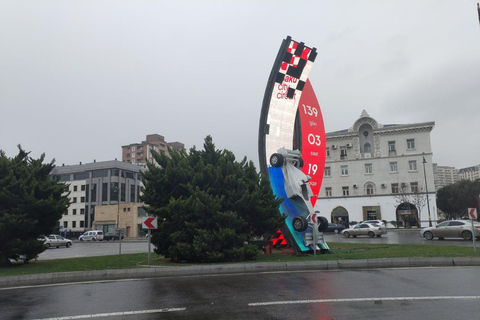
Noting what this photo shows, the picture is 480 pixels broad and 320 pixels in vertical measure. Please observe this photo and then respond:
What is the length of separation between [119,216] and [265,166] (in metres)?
59.8

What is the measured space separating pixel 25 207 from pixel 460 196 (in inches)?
2622

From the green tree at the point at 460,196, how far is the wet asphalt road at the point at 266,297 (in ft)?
193

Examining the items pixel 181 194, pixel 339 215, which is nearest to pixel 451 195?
pixel 339 215

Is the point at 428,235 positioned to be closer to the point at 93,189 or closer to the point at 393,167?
the point at 393,167

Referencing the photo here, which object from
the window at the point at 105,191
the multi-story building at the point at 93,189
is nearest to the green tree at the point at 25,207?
the multi-story building at the point at 93,189

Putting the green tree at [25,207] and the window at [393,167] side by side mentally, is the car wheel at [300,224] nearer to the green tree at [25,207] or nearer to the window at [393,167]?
the green tree at [25,207]

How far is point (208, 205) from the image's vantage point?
1382 cm

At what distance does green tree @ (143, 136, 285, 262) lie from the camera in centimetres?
1368

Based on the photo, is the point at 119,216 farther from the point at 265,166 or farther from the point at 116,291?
the point at 116,291

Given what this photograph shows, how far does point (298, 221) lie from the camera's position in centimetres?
1523

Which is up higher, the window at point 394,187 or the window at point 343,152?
the window at point 343,152

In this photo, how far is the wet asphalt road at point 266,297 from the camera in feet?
20.4

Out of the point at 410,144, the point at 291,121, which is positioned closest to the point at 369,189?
the point at 410,144

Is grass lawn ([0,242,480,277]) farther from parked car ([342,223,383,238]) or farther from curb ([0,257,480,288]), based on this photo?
parked car ([342,223,383,238])
